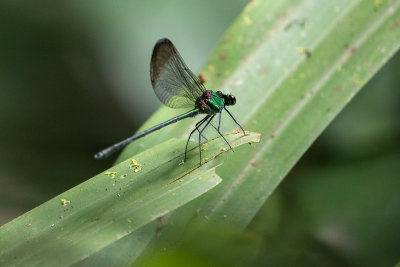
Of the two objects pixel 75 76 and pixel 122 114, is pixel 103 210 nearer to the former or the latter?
pixel 122 114

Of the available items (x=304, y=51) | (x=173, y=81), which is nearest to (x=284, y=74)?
(x=304, y=51)

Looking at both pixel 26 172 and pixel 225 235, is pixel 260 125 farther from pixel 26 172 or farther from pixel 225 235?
pixel 26 172

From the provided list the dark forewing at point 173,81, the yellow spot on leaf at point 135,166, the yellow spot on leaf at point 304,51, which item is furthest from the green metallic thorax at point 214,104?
the yellow spot on leaf at point 135,166

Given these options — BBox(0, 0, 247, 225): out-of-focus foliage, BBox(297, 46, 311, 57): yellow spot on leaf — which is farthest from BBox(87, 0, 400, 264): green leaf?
BBox(0, 0, 247, 225): out-of-focus foliage

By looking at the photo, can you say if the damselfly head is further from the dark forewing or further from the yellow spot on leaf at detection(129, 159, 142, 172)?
the yellow spot on leaf at detection(129, 159, 142, 172)

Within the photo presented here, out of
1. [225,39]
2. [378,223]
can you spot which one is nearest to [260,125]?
[225,39]

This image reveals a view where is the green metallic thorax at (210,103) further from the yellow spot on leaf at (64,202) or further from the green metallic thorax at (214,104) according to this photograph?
the yellow spot on leaf at (64,202)
